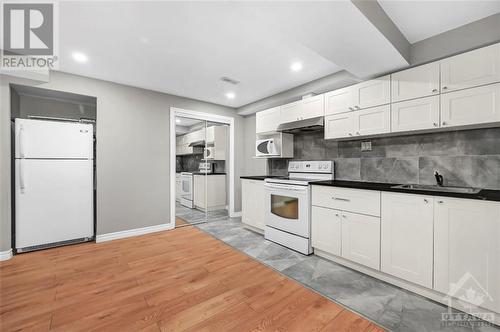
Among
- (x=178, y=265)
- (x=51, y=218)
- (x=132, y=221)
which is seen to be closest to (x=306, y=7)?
(x=178, y=265)

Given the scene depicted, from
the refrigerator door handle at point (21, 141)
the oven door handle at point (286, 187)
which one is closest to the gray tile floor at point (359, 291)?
the oven door handle at point (286, 187)

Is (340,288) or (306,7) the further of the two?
(340,288)

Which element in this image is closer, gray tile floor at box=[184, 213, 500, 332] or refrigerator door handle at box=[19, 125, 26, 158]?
gray tile floor at box=[184, 213, 500, 332]

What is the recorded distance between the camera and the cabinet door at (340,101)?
2607 mm

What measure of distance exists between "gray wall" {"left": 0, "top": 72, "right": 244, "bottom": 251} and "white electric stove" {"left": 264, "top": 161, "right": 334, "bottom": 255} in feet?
6.45

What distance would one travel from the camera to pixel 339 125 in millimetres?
2729

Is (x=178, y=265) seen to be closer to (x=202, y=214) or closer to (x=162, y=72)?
(x=202, y=214)

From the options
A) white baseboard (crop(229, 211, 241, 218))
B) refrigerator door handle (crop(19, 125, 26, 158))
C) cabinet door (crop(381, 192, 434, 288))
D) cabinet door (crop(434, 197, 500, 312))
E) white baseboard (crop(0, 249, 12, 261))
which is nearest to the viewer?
cabinet door (crop(434, 197, 500, 312))

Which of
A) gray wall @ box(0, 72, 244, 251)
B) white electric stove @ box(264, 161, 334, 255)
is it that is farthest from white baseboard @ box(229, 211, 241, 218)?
white electric stove @ box(264, 161, 334, 255)

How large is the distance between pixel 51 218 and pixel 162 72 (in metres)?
2.57

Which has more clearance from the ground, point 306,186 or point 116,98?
point 116,98

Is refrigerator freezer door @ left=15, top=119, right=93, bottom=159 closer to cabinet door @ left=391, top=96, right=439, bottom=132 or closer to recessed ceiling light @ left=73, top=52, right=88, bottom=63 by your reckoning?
recessed ceiling light @ left=73, top=52, right=88, bottom=63

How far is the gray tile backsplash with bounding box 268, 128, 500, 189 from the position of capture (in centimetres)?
196

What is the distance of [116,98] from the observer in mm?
3359
